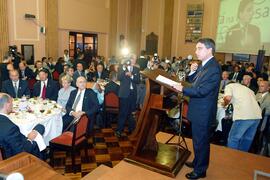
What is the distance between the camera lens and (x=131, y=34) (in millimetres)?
15961

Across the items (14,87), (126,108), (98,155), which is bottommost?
(98,155)

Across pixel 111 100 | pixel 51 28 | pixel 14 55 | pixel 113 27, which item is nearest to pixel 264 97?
pixel 111 100

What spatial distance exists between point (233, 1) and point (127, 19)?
19.9 feet

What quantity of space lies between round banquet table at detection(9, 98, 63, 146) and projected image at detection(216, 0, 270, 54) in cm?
934

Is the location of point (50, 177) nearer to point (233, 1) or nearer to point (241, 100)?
point (241, 100)

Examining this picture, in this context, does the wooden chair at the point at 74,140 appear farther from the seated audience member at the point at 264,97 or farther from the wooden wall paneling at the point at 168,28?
the wooden wall paneling at the point at 168,28

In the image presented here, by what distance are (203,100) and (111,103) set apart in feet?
11.7

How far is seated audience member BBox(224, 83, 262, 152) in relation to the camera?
13.9ft

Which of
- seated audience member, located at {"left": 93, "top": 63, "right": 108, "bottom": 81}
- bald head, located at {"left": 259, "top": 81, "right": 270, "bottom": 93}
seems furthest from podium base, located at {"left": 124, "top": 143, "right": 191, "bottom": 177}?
seated audience member, located at {"left": 93, "top": 63, "right": 108, "bottom": 81}

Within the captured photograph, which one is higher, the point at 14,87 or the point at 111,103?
the point at 14,87

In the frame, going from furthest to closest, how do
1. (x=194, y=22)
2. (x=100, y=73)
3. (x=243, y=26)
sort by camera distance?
(x=194, y=22)
(x=243, y=26)
(x=100, y=73)

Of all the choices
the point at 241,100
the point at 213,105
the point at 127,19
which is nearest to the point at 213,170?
the point at 213,105

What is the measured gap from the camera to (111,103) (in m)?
6.00

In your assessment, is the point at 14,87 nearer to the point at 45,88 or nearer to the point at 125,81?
the point at 45,88
